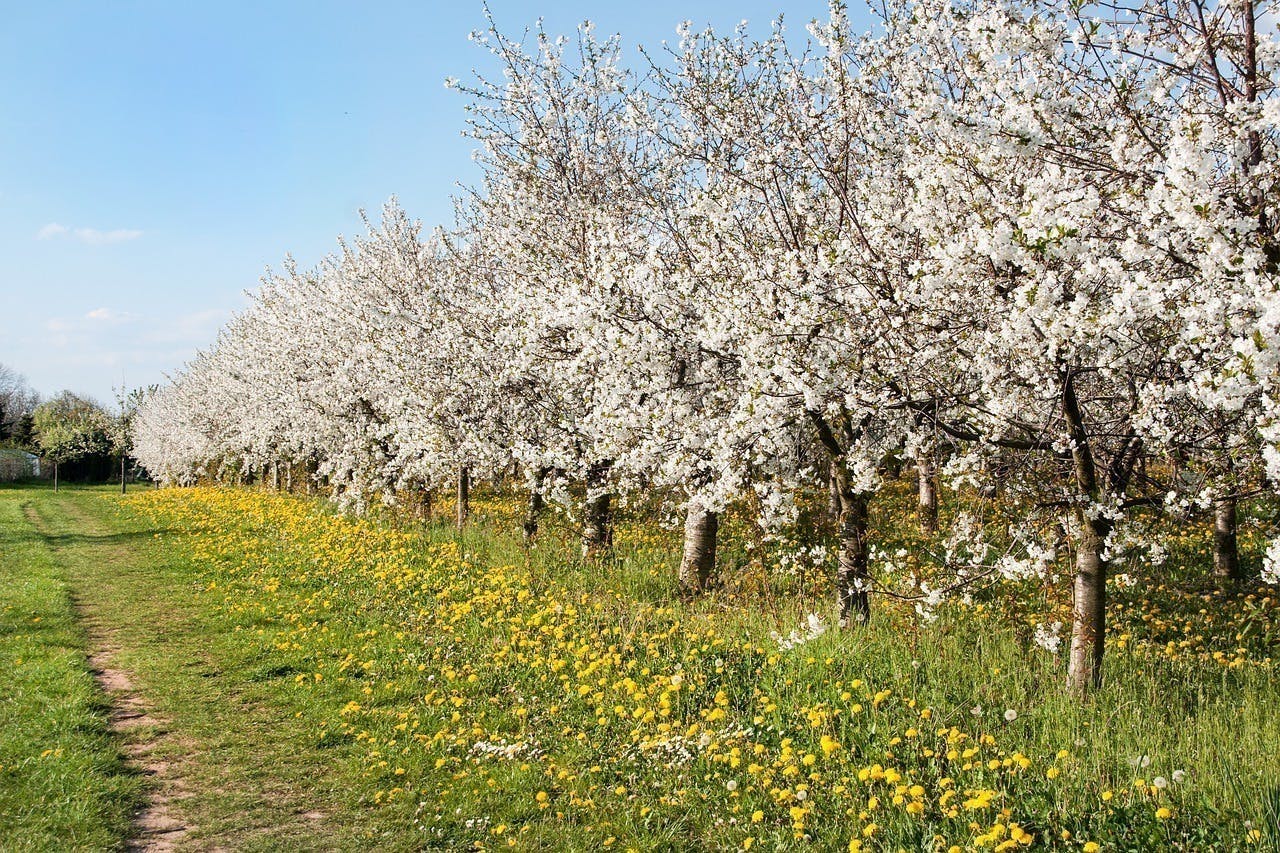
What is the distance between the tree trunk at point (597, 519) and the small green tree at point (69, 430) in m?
53.9

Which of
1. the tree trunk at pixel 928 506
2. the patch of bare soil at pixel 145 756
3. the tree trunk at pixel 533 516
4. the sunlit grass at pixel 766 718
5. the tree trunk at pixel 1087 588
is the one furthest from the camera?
the tree trunk at pixel 928 506

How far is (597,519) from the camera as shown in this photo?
43.0ft

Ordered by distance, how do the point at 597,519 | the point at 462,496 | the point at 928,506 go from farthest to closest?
the point at 462,496
the point at 928,506
the point at 597,519

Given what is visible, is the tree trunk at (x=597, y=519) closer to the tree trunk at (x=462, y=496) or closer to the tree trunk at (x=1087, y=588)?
the tree trunk at (x=462, y=496)

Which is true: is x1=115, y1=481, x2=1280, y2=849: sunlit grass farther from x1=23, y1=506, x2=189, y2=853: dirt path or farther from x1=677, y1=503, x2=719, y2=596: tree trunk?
x1=23, y1=506, x2=189, y2=853: dirt path

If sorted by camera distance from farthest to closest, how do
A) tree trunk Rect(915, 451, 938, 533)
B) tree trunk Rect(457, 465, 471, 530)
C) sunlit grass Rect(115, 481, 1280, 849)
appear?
tree trunk Rect(457, 465, 471, 530)
tree trunk Rect(915, 451, 938, 533)
sunlit grass Rect(115, 481, 1280, 849)

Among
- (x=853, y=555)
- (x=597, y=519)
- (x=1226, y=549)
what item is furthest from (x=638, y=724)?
(x=1226, y=549)

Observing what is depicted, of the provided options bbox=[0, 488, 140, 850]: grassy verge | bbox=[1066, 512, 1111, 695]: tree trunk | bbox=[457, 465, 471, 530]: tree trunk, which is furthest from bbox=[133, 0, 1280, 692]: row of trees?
bbox=[0, 488, 140, 850]: grassy verge

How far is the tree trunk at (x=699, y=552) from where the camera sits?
10.9 m

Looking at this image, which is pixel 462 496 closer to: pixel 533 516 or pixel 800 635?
pixel 533 516

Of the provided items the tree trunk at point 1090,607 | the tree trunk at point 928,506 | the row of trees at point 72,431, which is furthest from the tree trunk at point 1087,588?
the row of trees at point 72,431

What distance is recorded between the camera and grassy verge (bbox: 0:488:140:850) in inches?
225

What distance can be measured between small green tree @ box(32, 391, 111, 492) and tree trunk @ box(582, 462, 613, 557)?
53932 millimetres

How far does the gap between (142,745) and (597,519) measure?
701 cm
